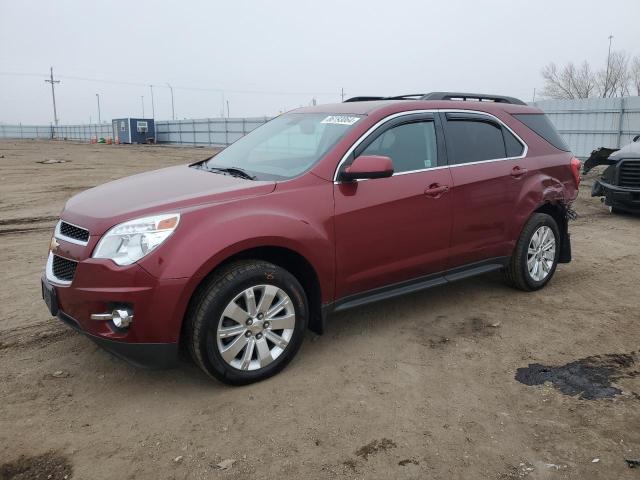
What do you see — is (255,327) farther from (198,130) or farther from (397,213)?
(198,130)

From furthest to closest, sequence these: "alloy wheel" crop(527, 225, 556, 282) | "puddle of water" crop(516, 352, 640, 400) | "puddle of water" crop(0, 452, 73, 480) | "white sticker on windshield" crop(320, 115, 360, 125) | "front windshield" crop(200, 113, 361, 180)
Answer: "alloy wheel" crop(527, 225, 556, 282)
"white sticker on windshield" crop(320, 115, 360, 125)
"front windshield" crop(200, 113, 361, 180)
"puddle of water" crop(516, 352, 640, 400)
"puddle of water" crop(0, 452, 73, 480)

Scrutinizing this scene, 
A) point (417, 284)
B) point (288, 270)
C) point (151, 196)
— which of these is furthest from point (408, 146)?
point (151, 196)

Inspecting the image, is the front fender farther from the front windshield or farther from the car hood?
the car hood

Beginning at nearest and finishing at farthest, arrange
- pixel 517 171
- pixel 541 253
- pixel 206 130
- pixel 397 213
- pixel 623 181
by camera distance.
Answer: pixel 397 213 → pixel 517 171 → pixel 541 253 → pixel 623 181 → pixel 206 130

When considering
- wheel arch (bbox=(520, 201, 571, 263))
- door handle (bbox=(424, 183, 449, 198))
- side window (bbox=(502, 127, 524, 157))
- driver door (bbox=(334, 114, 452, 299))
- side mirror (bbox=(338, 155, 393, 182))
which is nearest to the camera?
side mirror (bbox=(338, 155, 393, 182))

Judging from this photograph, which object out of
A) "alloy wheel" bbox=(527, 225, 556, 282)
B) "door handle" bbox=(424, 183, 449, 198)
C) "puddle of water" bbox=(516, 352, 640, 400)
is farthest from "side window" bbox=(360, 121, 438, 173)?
"puddle of water" bbox=(516, 352, 640, 400)

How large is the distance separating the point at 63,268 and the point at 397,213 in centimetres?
232

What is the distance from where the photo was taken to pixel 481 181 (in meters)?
4.64

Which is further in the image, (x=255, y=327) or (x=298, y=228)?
(x=298, y=228)

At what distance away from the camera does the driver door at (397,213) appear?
3.85 meters

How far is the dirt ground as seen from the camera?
2758 mm

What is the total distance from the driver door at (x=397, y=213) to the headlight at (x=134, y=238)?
119cm

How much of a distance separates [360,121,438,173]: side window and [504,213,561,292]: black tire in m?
1.35

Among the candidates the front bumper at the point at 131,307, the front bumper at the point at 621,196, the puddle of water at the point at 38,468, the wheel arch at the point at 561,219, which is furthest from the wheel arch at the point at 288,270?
the front bumper at the point at 621,196
